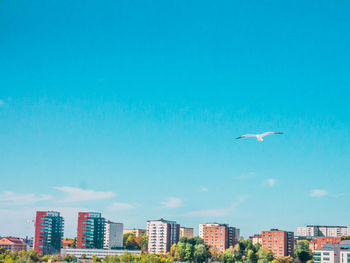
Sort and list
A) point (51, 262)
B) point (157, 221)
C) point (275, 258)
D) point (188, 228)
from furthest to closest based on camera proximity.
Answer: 1. point (188, 228)
2. point (157, 221)
3. point (275, 258)
4. point (51, 262)

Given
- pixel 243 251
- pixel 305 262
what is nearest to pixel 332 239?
pixel 305 262

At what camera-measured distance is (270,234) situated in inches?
1805

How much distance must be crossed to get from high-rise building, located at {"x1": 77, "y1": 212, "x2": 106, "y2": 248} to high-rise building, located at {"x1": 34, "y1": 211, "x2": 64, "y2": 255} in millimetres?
1893

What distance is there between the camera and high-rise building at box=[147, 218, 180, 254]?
4616 centimetres

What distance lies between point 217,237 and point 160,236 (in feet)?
16.7

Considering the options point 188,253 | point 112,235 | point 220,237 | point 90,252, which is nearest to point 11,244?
point 90,252

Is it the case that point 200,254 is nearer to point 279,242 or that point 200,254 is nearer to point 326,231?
point 279,242

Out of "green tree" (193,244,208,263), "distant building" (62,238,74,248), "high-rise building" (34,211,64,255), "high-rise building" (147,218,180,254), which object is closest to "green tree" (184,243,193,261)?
"green tree" (193,244,208,263)

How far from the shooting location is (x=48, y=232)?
4569cm

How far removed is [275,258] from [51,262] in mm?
18275

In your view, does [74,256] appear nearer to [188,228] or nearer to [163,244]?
[163,244]

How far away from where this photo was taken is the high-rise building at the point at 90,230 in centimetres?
4617

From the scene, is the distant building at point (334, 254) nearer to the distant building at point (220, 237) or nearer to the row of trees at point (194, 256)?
the row of trees at point (194, 256)

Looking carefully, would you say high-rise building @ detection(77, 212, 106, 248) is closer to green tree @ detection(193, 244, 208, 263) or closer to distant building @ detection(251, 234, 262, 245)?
green tree @ detection(193, 244, 208, 263)
